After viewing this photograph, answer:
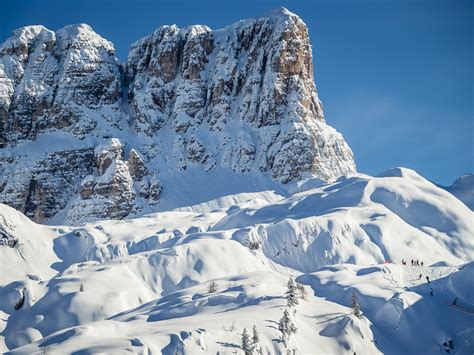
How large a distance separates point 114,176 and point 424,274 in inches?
3438

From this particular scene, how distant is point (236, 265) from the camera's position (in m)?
76.0

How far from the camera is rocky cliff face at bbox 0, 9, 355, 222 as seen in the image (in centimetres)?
14200

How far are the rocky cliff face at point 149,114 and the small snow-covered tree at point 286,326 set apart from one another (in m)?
93.0

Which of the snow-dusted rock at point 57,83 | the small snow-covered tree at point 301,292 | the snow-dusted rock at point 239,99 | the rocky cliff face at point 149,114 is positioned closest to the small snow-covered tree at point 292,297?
the small snow-covered tree at point 301,292

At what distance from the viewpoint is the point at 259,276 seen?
6019 centimetres

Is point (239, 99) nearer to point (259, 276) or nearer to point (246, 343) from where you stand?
point (259, 276)

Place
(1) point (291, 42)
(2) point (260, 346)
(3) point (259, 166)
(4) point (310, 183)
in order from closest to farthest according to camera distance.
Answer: (2) point (260, 346) → (4) point (310, 183) → (3) point (259, 166) → (1) point (291, 42)

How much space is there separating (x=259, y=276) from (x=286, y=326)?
15230 millimetres

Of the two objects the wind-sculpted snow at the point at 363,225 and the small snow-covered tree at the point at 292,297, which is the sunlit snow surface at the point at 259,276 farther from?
the small snow-covered tree at the point at 292,297

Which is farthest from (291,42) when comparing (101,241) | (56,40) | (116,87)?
(101,241)

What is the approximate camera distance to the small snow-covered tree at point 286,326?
44688 millimetres

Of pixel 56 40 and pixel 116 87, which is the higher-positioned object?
pixel 56 40

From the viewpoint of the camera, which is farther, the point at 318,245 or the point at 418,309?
the point at 318,245

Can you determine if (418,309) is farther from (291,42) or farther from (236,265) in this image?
(291,42)
